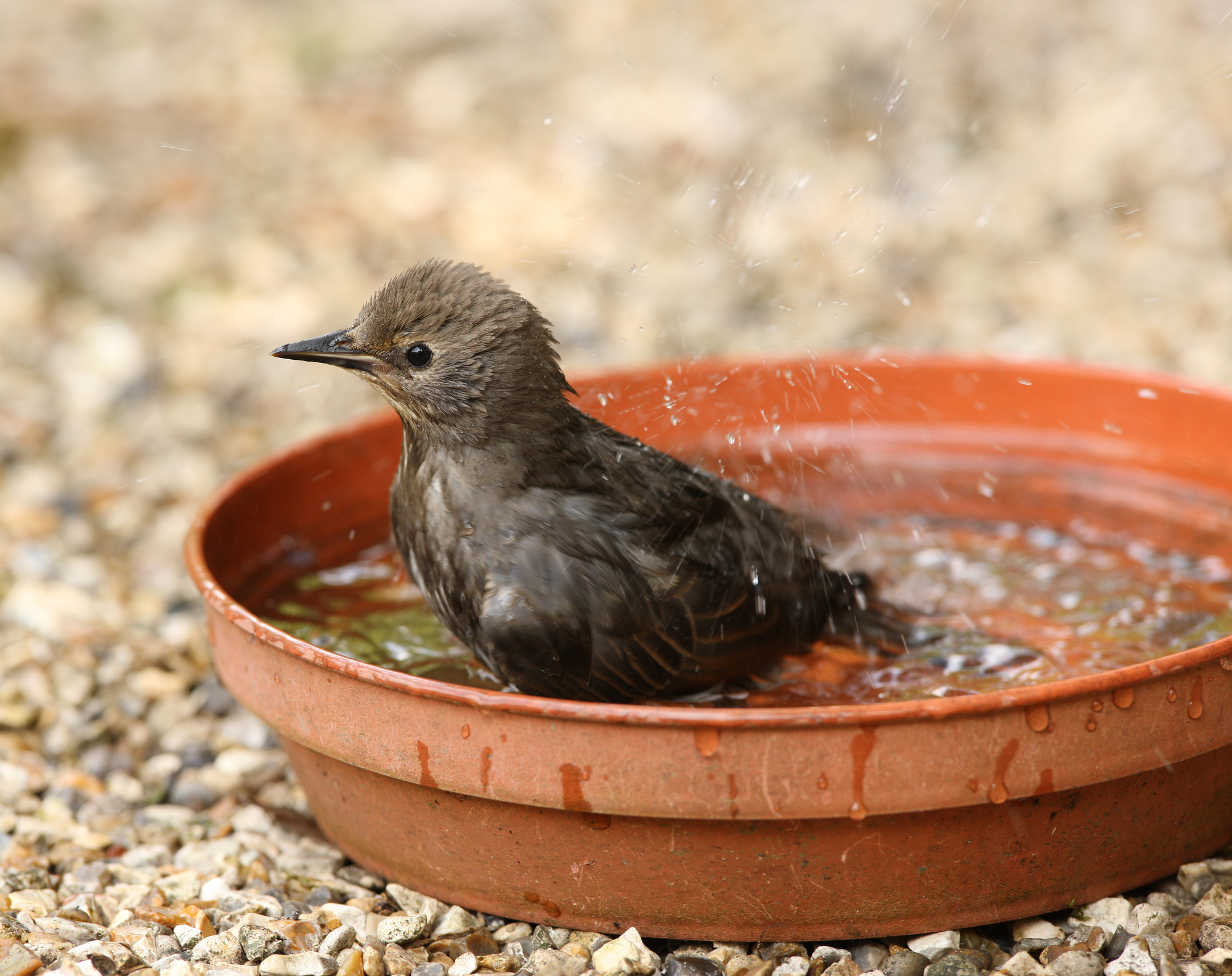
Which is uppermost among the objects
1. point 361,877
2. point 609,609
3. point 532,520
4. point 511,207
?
point 511,207

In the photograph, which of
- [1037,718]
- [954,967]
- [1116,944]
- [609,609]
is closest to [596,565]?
[609,609]

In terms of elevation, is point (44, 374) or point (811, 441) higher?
point (811, 441)

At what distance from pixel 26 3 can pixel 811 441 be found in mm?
8270

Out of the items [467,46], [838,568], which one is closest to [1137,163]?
[467,46]

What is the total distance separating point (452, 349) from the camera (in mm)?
2945

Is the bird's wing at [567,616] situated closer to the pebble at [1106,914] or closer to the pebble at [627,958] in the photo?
the pebble at [627,958]

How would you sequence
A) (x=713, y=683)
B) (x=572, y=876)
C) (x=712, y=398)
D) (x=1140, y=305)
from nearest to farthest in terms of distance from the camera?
(x=572, y=876), (x=713, y=683), (x=712, y=398), (x=1140, y=305)

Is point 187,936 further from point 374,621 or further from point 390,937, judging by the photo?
point 374,621

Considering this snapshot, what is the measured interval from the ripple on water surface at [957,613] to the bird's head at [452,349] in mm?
695

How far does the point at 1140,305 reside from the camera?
660 centimetres

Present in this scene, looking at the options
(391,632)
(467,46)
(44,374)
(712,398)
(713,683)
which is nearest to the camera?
(713,683)

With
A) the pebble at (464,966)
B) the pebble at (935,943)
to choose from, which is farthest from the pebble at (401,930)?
the pebble at (935,943)

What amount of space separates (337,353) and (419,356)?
0.19m

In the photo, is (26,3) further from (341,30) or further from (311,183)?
(311,183)
